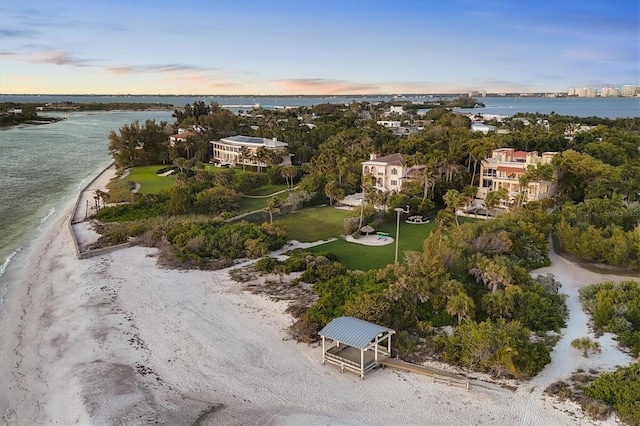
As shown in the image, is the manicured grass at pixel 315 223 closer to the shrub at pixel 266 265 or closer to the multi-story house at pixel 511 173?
the shrub at pixel 266 265

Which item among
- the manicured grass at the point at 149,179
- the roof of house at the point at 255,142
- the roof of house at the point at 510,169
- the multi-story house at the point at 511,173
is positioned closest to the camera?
the multi-story house at the point at 511,173

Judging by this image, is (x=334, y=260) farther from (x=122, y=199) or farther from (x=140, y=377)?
(x=122, y=199)

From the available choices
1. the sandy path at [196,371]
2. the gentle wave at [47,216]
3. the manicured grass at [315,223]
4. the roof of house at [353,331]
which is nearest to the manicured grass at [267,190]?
the manicured grass at [315,223]

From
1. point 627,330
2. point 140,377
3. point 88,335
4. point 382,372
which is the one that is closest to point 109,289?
point 88,335

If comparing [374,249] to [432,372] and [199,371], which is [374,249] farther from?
[199,371]

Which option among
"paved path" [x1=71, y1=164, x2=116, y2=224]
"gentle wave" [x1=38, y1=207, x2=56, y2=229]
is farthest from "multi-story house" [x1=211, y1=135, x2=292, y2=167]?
"gentle wave" [x1=38, y1=207, x2=56, y2=229]

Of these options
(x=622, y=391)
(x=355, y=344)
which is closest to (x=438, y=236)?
(x=355, y=344)
